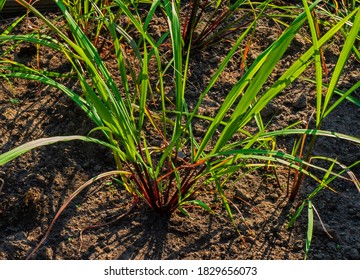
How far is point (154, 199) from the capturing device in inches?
70.9

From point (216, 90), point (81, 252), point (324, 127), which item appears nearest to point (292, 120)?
point (324, 127)

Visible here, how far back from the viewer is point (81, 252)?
5.76 feet

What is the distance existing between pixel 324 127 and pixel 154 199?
2.01ft

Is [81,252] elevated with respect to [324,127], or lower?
lower

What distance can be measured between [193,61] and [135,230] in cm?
70

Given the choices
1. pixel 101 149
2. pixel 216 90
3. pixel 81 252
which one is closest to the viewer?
pixel 81 252

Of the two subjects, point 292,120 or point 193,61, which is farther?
point 193,61

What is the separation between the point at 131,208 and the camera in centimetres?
181

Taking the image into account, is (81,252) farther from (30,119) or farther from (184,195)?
(30,119)

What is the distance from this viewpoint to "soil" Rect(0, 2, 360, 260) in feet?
5.82

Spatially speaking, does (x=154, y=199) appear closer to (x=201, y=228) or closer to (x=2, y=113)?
(x=201, y=228)

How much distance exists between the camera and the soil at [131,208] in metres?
1.77

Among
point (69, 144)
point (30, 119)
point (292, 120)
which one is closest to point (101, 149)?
point (69, 144)

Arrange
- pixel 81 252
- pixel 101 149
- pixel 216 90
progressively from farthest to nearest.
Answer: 1. pixel 216 90
2. pixel 101 149
3. pixel 81 252
